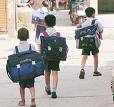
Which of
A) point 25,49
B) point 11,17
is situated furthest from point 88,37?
point 11,17

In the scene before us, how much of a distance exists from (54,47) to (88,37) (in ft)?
6.49

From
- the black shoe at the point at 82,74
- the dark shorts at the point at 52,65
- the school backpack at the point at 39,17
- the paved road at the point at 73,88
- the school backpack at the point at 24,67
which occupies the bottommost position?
the paved road at the point at 73,88

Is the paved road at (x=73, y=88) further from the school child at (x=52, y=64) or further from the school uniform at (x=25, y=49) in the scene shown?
the school uniform at (x=25, y=49)

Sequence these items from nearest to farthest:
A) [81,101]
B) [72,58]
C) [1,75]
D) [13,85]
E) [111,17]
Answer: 1. [81,101]
2. [13,85]
3. [1,75]
4. [72,58]
5. [111,17]

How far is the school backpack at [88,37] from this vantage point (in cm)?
1198

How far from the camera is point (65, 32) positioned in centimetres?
2148

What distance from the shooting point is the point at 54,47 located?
33.5ft

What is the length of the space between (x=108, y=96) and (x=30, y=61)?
1899mm

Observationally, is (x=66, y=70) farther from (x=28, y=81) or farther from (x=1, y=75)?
(x=28, y=81)

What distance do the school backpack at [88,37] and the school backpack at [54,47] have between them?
1.77 metres

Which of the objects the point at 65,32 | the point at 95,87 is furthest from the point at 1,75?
the point at 65,32

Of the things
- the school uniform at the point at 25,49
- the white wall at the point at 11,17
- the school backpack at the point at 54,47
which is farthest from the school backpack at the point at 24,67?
the white wall at the point at 11,17

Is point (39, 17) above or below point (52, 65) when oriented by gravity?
above

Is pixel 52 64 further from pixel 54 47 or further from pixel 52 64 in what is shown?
pixel 54 47
